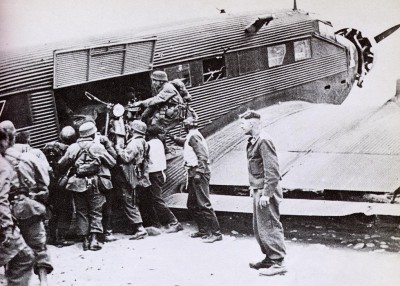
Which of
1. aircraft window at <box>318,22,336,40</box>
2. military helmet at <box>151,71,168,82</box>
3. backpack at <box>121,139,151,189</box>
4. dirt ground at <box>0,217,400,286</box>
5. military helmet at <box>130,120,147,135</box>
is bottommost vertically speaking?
dirt ground at <box>0,217,400,286</box>

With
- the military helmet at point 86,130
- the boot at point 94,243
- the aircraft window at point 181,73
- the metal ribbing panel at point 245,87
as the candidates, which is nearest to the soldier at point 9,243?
the boot at point 94,243

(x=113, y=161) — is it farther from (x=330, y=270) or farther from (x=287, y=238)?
(x=330, y=270)

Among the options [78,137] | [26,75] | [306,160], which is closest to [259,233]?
[306,160]

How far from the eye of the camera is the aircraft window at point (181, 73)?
5.74 meters

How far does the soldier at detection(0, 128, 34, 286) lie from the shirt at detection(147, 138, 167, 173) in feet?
4.83

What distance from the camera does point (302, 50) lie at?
22.3 feet

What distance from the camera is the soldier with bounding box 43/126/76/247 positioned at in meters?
4.86

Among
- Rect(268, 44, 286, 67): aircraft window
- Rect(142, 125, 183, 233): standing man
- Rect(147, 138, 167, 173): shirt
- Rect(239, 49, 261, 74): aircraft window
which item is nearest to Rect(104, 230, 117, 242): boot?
Rect(142, 125, 183, 233): standing man

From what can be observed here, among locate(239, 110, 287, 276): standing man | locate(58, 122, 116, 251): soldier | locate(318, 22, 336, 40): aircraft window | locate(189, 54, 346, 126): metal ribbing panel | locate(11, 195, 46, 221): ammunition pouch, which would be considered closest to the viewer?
locate(11, 195, 46, 221): ammunition pouch

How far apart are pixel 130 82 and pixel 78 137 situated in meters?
0.78

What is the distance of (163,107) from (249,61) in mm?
1494

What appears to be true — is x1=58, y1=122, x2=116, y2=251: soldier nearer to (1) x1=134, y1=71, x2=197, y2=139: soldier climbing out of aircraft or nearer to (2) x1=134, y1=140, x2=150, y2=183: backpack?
(2) x1=134, y1=140, x2=150, y2=183: backpack

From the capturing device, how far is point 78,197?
16.0 ft

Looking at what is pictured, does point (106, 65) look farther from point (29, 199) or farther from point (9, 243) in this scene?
point (9, 243)
